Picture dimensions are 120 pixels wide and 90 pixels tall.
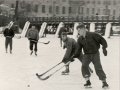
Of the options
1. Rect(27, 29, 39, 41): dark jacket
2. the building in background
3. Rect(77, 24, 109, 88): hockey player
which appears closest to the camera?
Rect(77, 24, 109, 88): hockey player

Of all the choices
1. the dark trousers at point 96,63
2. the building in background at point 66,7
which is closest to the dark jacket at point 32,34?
the dark trousers at point 96,63

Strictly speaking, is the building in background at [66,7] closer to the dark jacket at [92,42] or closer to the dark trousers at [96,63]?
the dark trousers at [96,63]

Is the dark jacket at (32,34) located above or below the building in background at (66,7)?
above

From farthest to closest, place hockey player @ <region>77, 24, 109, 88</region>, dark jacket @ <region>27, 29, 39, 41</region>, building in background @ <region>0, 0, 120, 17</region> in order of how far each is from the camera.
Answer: building in background @ <region>0, 0, 120, 17</region>, dark jacket @ <region>27, 29, 39, 41</region>, hockey player @ <region>77, 24, 109, 88</region>

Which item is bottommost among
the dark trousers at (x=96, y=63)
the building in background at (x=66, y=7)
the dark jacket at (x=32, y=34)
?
the building in background at (x=66, y=7)

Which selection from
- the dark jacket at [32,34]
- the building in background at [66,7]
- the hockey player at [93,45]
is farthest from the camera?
the building in background at [66,7]

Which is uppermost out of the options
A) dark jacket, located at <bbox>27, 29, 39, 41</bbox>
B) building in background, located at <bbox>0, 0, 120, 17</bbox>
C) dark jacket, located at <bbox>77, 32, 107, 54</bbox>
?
dark jacket, located at <bbox>77, 32, 107, 54</bbox>

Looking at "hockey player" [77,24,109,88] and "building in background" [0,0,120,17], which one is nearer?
"hockey player" [77,24,109,88]

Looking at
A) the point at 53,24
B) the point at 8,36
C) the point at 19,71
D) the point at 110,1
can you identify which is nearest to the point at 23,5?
the point at 110,1

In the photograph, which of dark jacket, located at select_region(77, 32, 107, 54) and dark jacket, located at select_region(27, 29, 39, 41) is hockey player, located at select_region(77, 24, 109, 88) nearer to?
dark jacket, located at select_region(77, 32, 107, 54)

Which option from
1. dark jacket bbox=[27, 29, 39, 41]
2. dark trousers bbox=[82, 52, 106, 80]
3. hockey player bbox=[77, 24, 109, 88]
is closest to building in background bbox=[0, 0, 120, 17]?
dark jacket bbox=[27, 29, 39, 41]

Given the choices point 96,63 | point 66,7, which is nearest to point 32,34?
point 96,63

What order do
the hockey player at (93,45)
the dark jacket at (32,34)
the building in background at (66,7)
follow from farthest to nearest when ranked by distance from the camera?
1. the building in background at (66,7)
2. the dark jacket at (32,34)
3. the hockey player at (93,45)

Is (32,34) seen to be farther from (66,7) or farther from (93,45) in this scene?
(66,7)
